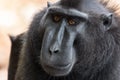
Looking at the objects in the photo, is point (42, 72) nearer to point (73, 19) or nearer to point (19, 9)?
point (73, 19)

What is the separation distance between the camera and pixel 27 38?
5.86 m

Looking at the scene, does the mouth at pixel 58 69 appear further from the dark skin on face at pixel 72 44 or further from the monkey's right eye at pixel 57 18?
the monkey's right eye at pixel 57 18

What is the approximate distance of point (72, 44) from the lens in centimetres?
532

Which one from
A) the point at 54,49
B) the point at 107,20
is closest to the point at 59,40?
the point at 54,49

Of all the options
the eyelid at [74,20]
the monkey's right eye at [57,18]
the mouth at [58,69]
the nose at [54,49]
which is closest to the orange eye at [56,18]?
the monkey's right eye at [57,18]

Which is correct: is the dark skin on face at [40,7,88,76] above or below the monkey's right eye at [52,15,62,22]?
below

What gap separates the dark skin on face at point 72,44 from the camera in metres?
5.24

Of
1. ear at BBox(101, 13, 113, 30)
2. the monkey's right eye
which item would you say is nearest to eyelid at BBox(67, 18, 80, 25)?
the monkey's right eye

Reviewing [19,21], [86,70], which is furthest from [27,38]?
[19,21]

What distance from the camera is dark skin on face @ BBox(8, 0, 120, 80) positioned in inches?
206

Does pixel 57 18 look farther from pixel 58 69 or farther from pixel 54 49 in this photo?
pixel 58 69

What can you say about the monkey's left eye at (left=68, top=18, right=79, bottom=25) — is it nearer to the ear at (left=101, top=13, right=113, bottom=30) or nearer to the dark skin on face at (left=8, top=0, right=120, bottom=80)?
the dark skin on face at (left=8, top=0, right=120, bottom=80)

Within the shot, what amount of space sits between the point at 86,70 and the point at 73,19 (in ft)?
2.14

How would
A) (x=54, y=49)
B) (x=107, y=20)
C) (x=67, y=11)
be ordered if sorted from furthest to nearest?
(x=107, y=20) < (x=67, y=11) < (x=54, y=49)
